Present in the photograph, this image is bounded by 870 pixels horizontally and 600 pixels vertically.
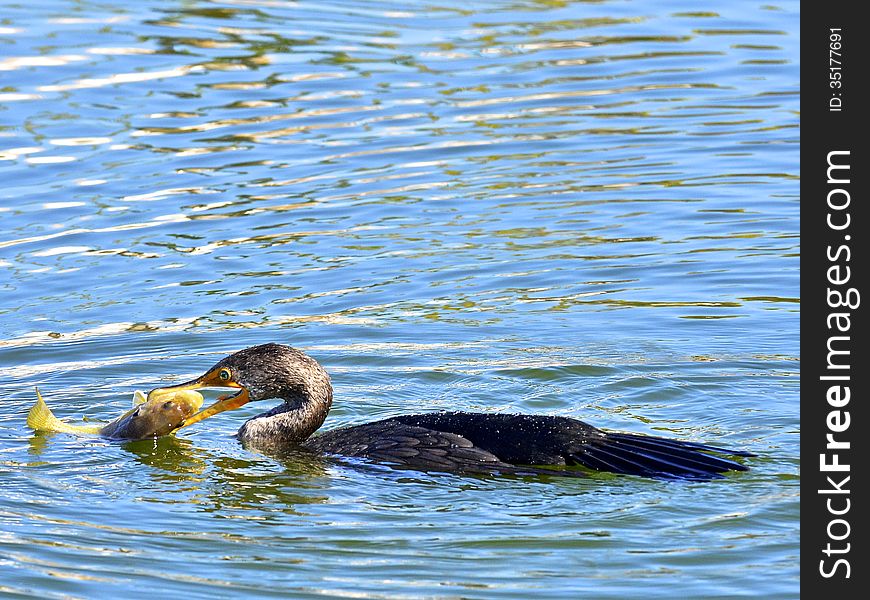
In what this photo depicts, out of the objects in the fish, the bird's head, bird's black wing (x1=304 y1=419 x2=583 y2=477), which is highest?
the bird's head

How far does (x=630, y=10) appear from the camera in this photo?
66.7 ft

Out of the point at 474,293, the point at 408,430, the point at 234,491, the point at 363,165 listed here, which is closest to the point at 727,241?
the point at 474,293

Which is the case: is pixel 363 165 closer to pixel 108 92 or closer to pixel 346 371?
pixel 108 92

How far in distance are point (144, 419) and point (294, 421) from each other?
0.87 m

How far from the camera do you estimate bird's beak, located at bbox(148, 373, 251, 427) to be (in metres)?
9.20

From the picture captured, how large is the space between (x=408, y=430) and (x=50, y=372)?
3006 mm

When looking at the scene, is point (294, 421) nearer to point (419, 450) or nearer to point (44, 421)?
point (419, 450)

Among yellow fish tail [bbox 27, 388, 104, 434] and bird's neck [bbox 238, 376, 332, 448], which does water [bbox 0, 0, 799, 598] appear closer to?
yellow fish tail [bbox 27, 388, 104, 434]

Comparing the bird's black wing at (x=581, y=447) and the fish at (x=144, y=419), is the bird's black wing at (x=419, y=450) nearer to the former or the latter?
the bird's black wing at (x=581, y=447)

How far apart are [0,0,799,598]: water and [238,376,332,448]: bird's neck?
193 mm

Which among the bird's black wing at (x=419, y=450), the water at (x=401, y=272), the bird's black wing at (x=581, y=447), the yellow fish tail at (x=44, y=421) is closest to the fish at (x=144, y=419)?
the yellow fish tail at (x=44, y=421)
